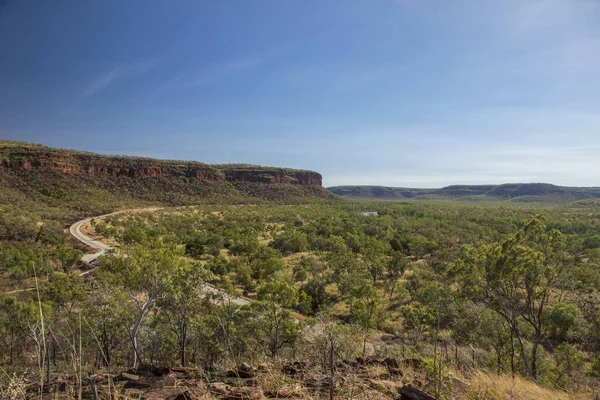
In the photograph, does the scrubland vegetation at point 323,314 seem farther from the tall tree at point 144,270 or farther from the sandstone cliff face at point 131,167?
the sandstone cliff face at point 131,167

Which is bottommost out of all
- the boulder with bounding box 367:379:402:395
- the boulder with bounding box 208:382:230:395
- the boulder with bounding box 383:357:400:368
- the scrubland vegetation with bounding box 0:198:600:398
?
the scrubland vegetation with bounding box 0:198:600:398

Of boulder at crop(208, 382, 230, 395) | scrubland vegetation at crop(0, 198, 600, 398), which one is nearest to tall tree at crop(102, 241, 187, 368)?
scrubland vegetation at crop(0, 198, 600, 398)

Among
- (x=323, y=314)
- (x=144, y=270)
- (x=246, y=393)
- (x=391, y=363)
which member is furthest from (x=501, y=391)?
(x=323, y=314)

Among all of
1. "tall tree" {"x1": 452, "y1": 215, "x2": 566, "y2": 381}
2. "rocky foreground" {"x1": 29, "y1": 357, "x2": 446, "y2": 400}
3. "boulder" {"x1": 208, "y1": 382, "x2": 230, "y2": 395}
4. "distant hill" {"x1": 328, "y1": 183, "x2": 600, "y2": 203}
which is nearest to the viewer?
"rocky foreground" {"x1": 29, "y1": 357, "x2": 446, "y2": 400}

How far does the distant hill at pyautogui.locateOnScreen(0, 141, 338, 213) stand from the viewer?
62906 mm

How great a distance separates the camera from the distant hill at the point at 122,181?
62.9 meters

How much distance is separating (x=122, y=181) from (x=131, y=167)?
276 inches

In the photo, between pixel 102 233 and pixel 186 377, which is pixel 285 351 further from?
pixel 102 233

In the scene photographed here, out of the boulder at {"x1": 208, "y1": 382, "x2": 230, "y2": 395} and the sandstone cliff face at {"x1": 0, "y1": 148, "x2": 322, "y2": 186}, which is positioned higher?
the sandstone cliff face at {"x1": 0, "y1": 148, "x2": 322, "y2": 186}

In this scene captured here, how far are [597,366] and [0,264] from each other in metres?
40.2

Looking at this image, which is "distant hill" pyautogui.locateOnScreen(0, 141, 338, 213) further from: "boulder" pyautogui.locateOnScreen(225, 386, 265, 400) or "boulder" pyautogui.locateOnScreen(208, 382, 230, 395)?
"boulder" pyautogui.locateOnScreen(225, 386, 265, 400)

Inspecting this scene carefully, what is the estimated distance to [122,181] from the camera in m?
83.0

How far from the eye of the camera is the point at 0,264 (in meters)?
25.0

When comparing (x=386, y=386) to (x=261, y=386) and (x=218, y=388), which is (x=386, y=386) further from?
(x=218, y=388)
